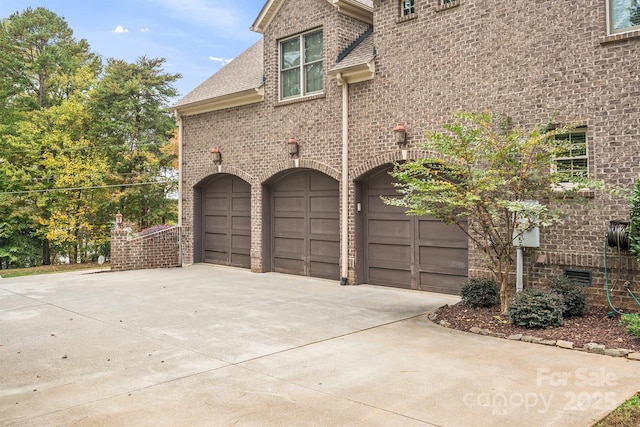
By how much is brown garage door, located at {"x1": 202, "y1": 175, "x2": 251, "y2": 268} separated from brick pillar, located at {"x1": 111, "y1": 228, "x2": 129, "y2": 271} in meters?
2.32

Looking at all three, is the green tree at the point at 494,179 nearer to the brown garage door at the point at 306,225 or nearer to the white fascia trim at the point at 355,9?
the brown garage door at the point at 306,225

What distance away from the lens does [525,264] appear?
26.8 feet

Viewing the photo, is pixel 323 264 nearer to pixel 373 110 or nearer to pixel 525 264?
pixel 373 110

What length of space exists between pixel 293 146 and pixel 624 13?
6934 millimetres

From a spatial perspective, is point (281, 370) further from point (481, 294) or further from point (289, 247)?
point (289, 247)

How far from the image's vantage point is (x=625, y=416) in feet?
12.1

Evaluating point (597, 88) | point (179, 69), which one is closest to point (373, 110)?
point (597, 88)

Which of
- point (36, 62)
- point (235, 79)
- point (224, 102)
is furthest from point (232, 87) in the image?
point (36, 62)

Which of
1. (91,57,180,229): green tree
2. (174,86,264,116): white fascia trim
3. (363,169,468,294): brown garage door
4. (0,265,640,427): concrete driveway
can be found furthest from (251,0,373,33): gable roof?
(91,57,180,229): green tree

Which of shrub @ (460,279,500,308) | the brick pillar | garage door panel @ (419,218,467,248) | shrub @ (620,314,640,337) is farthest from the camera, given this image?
the brick pillar

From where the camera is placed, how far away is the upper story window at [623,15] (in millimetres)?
7277

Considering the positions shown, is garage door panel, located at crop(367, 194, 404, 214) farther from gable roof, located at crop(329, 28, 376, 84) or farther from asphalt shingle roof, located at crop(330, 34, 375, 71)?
asphalt shingle roof, located at crop(330, 34, 375, 71)

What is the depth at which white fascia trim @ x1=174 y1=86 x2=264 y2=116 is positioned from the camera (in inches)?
498

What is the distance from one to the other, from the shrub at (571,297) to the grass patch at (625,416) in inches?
118
